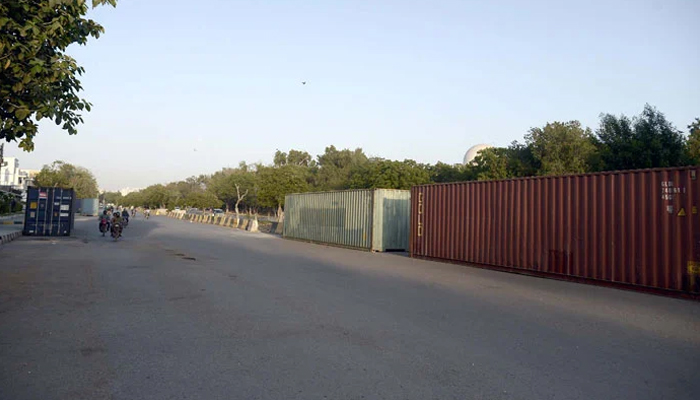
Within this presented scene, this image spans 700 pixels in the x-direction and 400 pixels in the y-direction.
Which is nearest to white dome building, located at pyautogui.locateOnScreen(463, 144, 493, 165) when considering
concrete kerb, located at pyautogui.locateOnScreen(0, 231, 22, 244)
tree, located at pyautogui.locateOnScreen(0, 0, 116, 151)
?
concrete kerb, located at pyautogui.locateOnScreen(0, 231, 22, 244)

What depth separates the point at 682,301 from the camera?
10.1m

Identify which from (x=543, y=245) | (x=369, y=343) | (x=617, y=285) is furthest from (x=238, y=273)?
(x=617, y=285)

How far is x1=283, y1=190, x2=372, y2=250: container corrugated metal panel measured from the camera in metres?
23.1

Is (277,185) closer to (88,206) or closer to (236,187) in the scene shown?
(236,187)

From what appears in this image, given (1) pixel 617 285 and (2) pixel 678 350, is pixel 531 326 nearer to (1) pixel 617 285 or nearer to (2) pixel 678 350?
(2) pixel 678 350

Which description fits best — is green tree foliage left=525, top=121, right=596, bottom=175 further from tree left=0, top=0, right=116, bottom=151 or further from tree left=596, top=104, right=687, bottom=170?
tree left=0, top=0, right=116, bottom=151

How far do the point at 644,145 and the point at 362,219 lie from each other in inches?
670

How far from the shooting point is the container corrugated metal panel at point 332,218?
23.1 m

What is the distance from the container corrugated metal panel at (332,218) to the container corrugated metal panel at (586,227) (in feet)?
19.0

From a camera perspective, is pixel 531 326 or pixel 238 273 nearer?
pixel 531 326

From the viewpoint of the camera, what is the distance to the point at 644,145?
2783 cm

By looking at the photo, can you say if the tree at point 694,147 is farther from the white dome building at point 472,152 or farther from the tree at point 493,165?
the white dome building at point 472,152

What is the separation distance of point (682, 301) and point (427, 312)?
591 cm

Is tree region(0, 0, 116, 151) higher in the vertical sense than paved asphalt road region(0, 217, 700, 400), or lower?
higher
